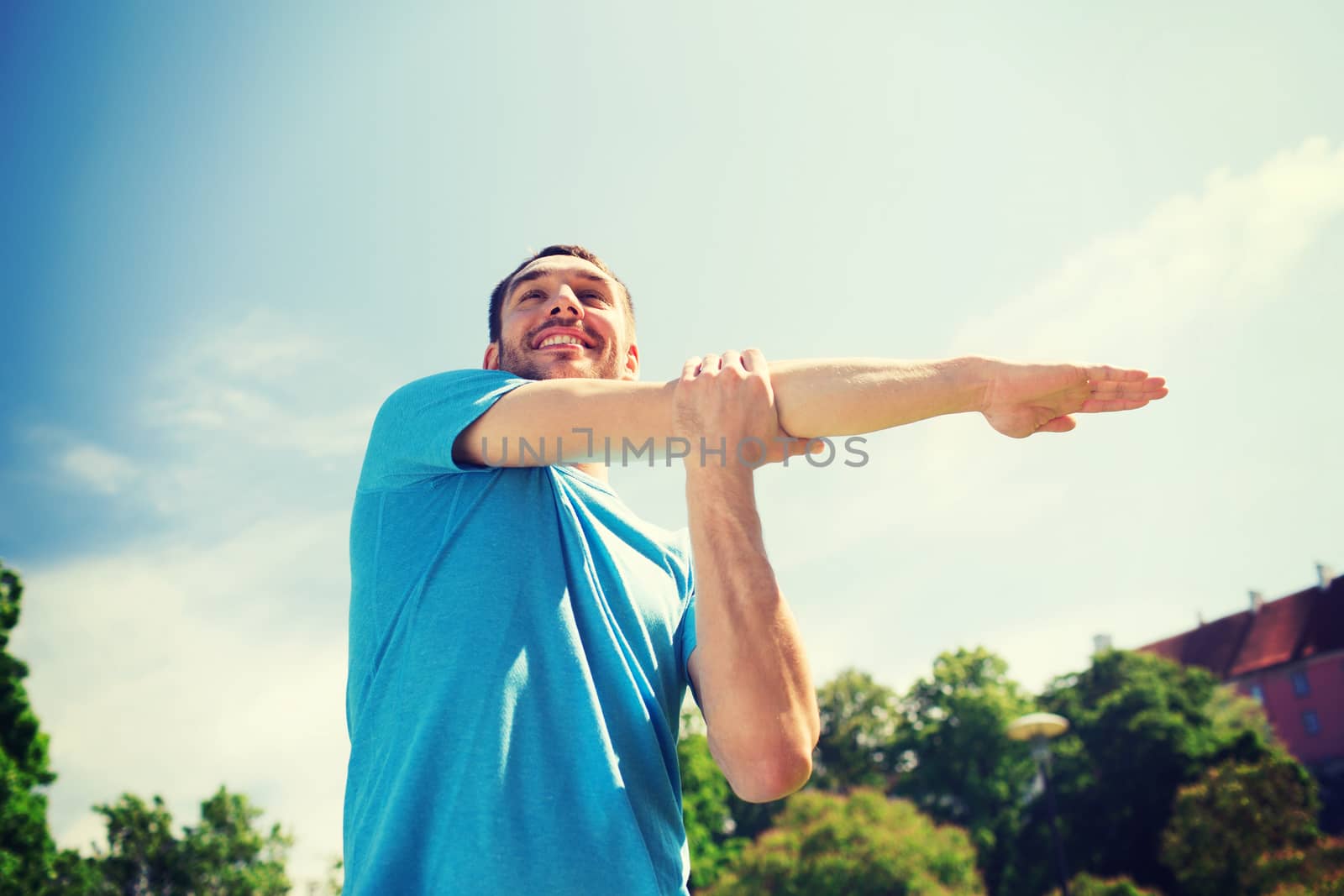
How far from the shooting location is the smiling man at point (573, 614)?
1529 mm

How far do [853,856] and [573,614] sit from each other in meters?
25.1

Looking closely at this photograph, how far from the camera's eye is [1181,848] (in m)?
26.5

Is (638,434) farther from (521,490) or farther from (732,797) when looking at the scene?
(732,797)

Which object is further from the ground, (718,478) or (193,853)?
(193,853)

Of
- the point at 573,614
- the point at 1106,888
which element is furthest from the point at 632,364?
the point at 1106,888

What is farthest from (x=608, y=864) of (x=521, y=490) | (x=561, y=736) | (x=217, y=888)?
(x=217, y=888)

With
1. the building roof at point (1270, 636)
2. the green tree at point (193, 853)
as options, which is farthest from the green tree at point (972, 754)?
the green tree at point (193, 853)

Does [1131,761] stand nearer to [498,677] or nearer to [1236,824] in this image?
[1236,824]

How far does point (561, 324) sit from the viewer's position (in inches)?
94.1

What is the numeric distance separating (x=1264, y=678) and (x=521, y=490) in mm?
59827

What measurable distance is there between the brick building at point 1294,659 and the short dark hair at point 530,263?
51.5 meters

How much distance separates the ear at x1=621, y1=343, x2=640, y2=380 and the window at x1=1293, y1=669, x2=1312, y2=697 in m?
57.0

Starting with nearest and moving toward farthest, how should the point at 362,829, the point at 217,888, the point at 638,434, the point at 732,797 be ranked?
the point at 362,829, the point at 638,434, the point at 217,888, the point at 732,797

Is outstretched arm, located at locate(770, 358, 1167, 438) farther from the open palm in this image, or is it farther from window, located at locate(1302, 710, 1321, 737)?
window, located at locate(1302, 710, 1321, 737)
